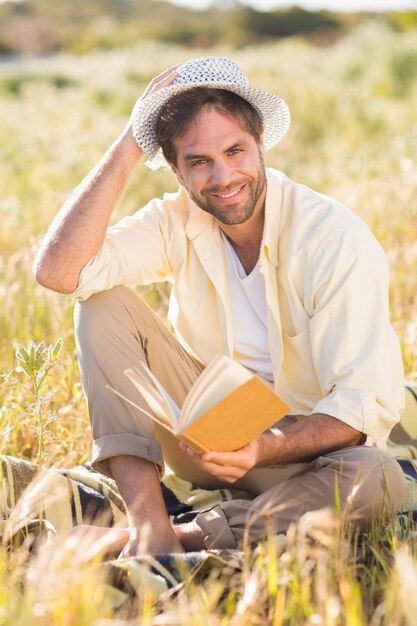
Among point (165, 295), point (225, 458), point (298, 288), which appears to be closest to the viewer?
point (225, 458)

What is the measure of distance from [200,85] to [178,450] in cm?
123

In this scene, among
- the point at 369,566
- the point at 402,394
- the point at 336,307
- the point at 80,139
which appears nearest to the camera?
the point at 369,566

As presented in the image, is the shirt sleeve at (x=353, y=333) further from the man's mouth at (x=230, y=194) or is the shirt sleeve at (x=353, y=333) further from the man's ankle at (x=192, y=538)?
the man's ankle at (x=192, y=538)

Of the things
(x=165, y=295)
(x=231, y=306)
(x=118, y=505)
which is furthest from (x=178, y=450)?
(x=165, y=295)

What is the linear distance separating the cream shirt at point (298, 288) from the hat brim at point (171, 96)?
211mm

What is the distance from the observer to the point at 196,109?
3.00m

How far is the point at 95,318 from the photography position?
113 inches

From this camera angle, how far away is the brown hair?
3.01 m

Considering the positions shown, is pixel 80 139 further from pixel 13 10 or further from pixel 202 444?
pixel 13 10

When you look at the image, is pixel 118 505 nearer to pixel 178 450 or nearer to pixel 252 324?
pixel 178 450

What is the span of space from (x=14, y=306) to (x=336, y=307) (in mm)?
1870

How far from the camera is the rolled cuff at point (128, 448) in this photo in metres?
2.70

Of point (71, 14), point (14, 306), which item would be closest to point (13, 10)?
point (71, 14)

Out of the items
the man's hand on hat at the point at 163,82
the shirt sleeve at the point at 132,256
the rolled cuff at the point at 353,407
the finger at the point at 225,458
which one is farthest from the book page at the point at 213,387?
the man's hand on hat at the point at 163,82
